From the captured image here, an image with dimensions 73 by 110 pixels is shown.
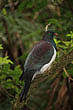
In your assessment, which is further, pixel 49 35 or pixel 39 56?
pixel 49 35

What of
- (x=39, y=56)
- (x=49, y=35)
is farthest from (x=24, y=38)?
(x=39, y=56)

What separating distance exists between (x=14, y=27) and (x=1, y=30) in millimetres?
1132

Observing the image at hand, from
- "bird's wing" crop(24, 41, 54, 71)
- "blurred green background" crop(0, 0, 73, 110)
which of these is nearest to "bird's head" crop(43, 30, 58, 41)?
"blurred green background" crop(0, 0, 73, 110)

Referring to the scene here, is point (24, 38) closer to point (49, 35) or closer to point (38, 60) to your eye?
point (49, 35)

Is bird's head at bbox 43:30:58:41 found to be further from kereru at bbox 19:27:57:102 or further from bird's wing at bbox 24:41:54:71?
bird's wing at bbox 24:41:54:71

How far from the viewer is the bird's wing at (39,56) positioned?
4.14 meters

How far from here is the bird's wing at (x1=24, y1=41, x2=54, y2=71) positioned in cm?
414

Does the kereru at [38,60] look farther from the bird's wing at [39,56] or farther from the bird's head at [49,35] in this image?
the bird's head at [49,35]

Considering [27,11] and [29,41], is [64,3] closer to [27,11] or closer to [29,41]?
[29,41]

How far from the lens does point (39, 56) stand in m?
4.32

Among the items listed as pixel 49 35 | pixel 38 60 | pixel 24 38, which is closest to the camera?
pixel 38 60

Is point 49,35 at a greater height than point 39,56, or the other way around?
point 49,35

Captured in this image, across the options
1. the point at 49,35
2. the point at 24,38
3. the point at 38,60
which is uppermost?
the point at 49,35

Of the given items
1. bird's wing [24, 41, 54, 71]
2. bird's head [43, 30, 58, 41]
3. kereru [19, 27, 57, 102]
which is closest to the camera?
kereru [19, 27, 57, 102]
